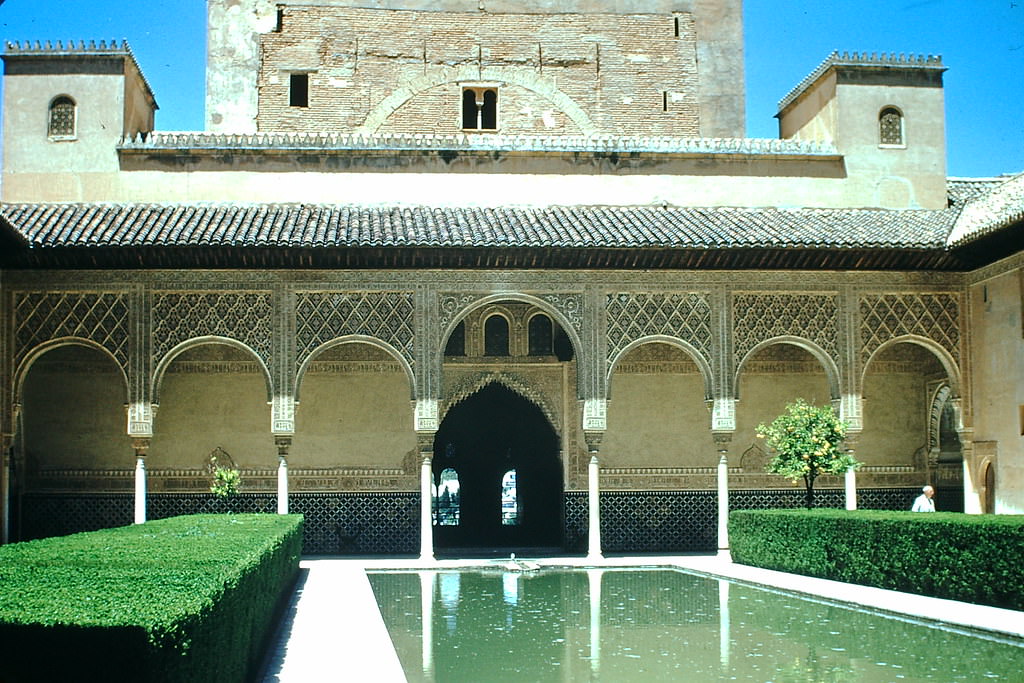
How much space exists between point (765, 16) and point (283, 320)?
480 inches

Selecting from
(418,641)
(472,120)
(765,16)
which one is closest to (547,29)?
(472,120)

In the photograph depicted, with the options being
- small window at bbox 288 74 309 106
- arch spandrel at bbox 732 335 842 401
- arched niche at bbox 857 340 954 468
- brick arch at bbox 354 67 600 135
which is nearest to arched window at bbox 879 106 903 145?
arched niche at bbox 857 340 954 468

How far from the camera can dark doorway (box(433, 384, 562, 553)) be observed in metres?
20.4

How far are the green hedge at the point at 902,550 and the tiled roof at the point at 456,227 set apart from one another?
411 cm

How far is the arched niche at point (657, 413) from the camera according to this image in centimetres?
2011

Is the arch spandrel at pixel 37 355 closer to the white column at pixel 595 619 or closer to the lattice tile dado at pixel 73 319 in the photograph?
the lattice tile dado at pixel 73 319

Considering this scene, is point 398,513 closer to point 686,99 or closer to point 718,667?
point 686,99

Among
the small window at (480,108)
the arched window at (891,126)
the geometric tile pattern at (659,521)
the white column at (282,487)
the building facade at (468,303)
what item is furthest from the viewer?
the small window at (480,108)

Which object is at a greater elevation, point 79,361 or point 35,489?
point 79,361

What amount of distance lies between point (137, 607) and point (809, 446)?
12.7m

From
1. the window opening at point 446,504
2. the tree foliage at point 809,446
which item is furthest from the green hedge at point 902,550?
the window opening at point 446,504

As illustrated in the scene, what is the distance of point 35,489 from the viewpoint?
19.2 metres

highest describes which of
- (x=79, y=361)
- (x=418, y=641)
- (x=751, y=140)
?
(x=751, y=140)

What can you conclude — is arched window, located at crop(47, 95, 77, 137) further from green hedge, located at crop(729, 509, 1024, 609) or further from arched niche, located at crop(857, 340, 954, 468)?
arched niche, located at crop(857, 340, 954, 468)
